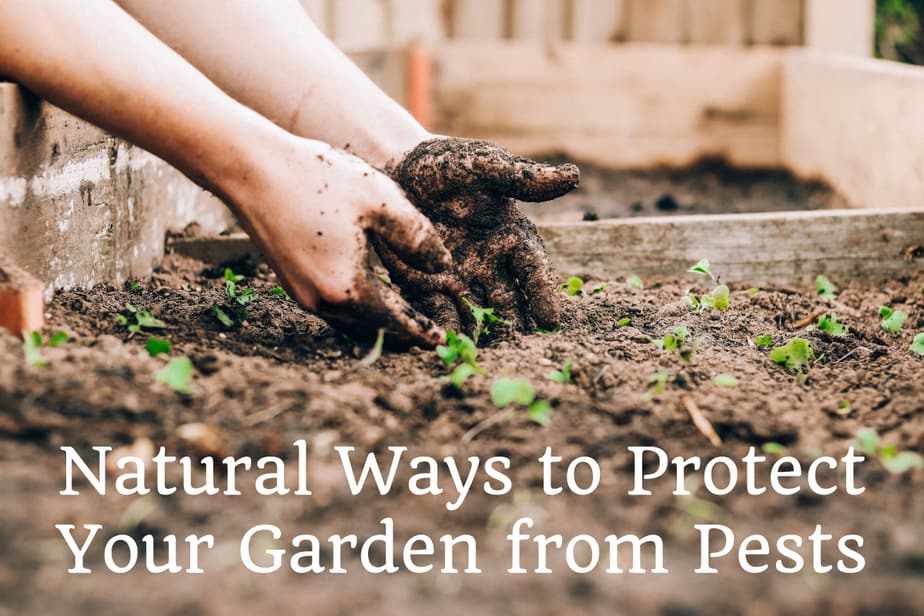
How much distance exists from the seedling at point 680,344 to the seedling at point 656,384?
0.42 feet

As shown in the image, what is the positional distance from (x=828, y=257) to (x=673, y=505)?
4.91 ft

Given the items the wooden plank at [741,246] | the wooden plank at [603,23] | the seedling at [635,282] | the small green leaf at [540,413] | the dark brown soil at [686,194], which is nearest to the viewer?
the small green leaf at [540,413]

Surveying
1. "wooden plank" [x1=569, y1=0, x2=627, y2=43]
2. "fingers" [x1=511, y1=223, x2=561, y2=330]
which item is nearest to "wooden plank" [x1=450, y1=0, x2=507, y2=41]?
"wooden plank" [x1=569, y1=0, x2=627, y2=43]

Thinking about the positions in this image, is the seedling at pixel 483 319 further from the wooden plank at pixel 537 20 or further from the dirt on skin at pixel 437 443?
the wooden plank at pixel 537 20

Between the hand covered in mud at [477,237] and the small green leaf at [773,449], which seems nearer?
the small green leaf at [773,449]

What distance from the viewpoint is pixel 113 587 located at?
0.85 m

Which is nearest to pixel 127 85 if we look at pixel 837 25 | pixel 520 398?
pixel 520 398

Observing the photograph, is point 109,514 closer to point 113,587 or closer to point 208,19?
point 113,587

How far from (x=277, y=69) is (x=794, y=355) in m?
1.05

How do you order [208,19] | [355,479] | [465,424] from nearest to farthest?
[355,479]
[465,424]
[208,19]

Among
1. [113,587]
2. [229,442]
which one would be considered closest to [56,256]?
[229,442]

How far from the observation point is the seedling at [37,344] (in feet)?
4.08

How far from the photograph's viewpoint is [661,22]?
4500 millimetres

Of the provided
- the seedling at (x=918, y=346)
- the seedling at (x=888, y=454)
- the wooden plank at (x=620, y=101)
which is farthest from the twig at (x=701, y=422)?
the wooden plank at (x=620, y=101)
